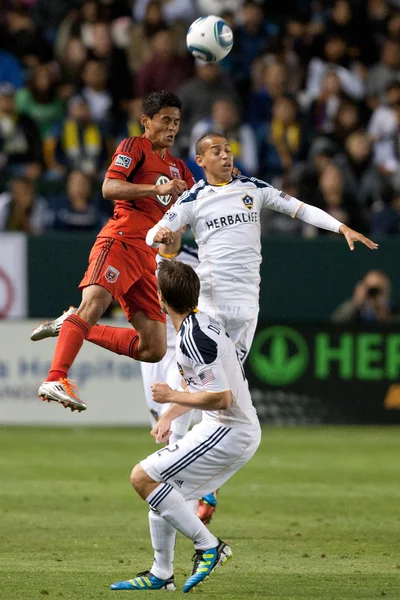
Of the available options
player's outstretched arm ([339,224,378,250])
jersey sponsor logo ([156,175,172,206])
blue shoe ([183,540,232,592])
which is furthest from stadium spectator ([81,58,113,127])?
blue shoe ([183,540,232,592])

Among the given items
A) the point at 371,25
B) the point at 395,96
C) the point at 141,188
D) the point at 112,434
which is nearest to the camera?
→ the point at 141,188

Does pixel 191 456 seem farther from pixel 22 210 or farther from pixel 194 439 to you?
pixel 22 210

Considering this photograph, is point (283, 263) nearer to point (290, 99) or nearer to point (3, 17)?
point (290, 99)

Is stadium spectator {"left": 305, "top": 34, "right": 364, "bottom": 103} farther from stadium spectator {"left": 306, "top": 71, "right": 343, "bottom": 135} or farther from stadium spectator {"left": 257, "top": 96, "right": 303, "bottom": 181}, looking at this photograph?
stadium spectator {"left": 257, "top": 96, "right": 303, "bottom": 181}

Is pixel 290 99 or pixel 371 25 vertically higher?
pixel 371 25

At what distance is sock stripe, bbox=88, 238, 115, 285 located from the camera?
28.5ft

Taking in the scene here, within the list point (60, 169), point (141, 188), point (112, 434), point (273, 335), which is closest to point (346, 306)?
point (273, 335)

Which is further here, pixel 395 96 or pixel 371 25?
pixel 371 25

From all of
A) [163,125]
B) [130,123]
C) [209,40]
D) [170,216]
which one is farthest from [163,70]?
[170,216]

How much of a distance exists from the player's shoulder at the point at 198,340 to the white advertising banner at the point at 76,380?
8.19 m

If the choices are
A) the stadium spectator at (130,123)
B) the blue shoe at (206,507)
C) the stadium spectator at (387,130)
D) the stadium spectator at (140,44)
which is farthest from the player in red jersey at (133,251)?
the stadium spectator at (140,44)

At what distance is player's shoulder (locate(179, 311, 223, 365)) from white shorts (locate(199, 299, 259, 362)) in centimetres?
203

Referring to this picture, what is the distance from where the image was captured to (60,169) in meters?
16.8

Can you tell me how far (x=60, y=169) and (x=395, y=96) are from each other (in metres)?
4.94
